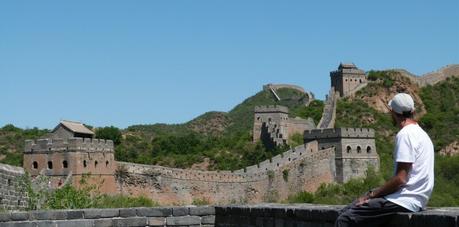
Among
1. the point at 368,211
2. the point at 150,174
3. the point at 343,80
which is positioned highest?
the point at 343,80

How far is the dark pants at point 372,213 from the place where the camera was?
622 centimetres

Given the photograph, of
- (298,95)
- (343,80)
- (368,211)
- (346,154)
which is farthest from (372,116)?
(368,211)

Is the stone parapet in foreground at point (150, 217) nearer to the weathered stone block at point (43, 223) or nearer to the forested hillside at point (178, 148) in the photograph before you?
the weathered stone block at point (43, 223)

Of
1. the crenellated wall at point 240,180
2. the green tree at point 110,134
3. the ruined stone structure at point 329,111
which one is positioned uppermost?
the ruined stone structure at point 329,111

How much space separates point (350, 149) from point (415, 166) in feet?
143

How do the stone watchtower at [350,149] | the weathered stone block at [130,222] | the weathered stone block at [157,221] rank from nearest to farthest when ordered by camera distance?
the weathered stone block at [130,222]
the weathered stone block at [157,221]
the stone watchtower at [350,149]

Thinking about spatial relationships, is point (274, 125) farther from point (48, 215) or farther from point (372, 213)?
point (372, 213)

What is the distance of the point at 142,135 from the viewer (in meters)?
64.6

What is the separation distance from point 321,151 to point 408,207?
141 feet

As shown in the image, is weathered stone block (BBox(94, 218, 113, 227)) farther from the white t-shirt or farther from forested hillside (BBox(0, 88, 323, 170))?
forested hillside (BBox(0, 88, 323, 170))

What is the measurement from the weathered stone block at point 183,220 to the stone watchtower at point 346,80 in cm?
5209

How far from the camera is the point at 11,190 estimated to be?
16.0 meters

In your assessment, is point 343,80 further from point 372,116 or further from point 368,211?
point 368,211

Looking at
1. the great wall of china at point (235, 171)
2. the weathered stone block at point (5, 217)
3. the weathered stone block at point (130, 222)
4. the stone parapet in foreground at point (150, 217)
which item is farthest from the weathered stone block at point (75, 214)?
the great wall of china at point (235, 171)
